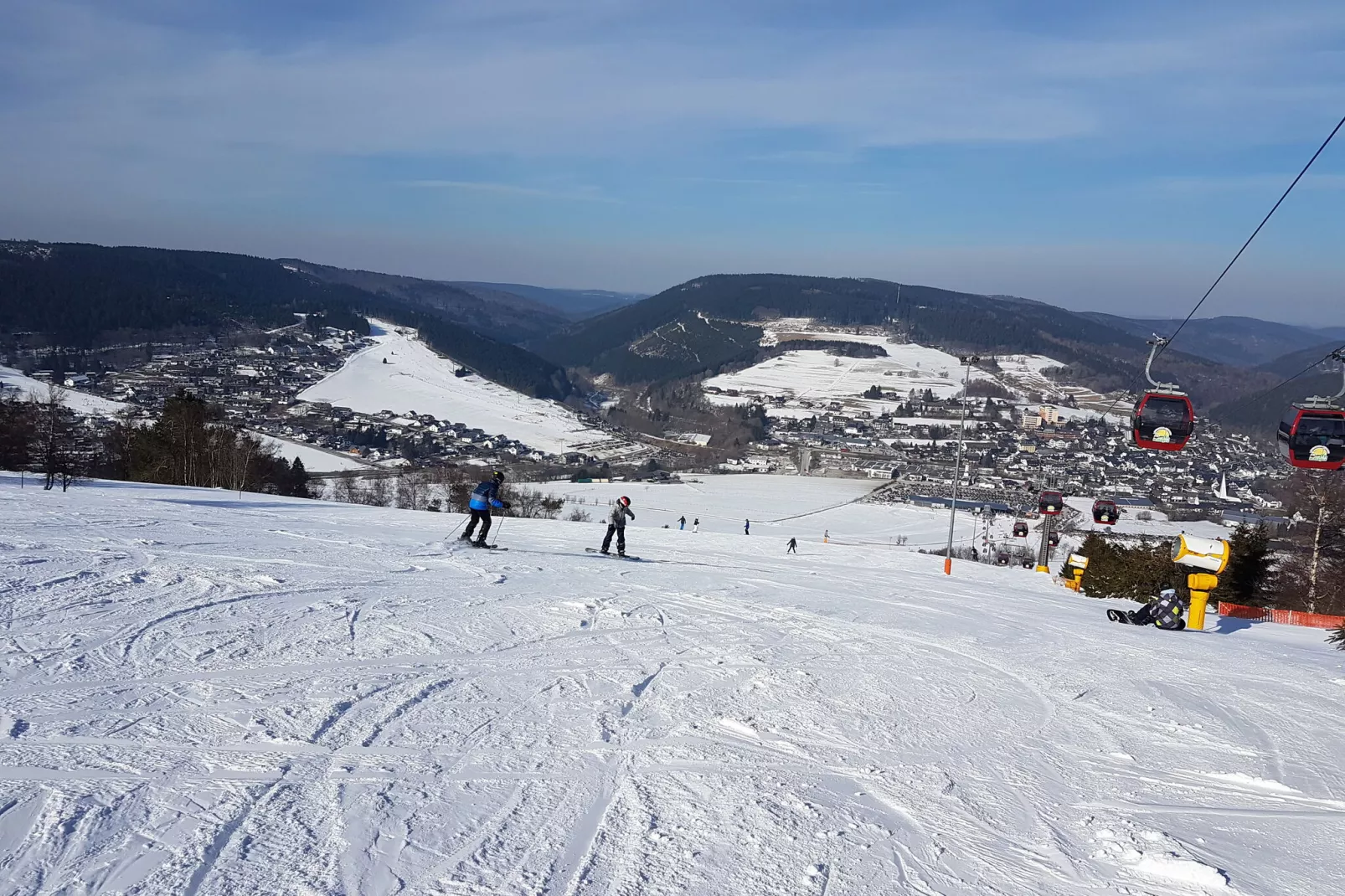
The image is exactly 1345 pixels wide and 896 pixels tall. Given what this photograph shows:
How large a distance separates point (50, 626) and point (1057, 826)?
8.15m

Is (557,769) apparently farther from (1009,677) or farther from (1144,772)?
(1009,677)

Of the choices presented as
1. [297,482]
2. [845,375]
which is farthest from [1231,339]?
[297,482]

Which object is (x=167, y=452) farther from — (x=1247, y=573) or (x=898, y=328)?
(x=898, y=328)

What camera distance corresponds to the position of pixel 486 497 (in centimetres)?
1492

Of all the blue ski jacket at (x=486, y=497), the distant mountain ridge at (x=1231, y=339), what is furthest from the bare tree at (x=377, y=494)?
the distant mountain ridge at (x=1231, y=339)

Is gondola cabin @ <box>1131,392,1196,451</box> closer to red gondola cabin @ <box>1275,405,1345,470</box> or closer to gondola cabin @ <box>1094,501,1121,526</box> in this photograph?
red gondola cabin @ <box>1275,405,1345,470</box>

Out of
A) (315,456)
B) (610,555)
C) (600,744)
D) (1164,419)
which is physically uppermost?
(1164,419)

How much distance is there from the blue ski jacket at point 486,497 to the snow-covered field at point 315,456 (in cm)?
5375

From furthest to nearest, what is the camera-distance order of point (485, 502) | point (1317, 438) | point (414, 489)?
point (414, 489), point (485, 502), point (1317, 438)

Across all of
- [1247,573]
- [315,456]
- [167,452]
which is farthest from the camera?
[315,456]

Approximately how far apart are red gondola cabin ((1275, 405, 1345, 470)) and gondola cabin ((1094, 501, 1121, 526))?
53.9ft

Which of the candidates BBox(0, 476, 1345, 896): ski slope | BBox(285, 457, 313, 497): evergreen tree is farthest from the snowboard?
BBox(285, 457, 313, 497): evergreen tree

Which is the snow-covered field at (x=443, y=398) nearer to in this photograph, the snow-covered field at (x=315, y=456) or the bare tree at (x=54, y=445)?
the snow-covered field at (x=315, y=456)

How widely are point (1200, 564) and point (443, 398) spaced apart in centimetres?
10035
